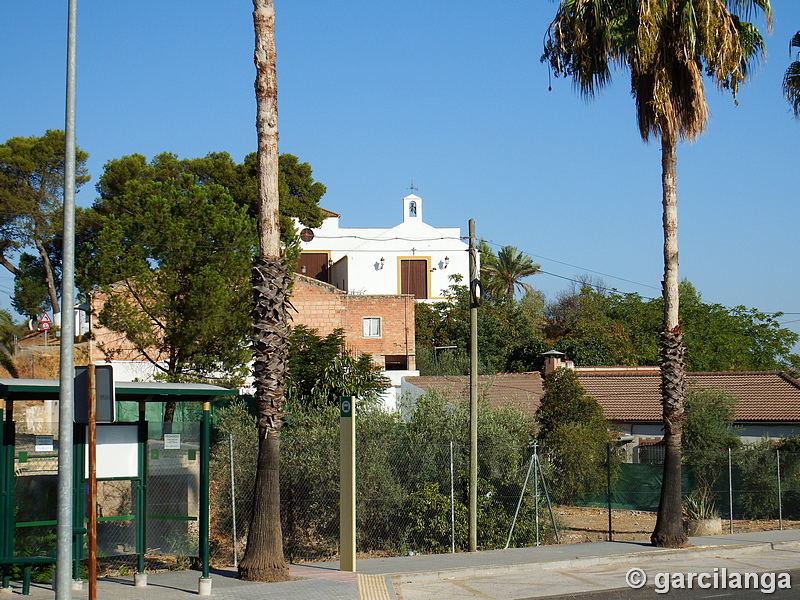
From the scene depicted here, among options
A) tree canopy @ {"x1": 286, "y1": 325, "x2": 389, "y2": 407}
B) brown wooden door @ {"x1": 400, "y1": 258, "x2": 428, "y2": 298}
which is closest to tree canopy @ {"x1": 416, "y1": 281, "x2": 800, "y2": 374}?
brown wooden door @ {"x1": 400, "y1": 258, "x2": 428, "y2": 298}

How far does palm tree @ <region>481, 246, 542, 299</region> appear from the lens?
2825 inches

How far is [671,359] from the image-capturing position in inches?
686

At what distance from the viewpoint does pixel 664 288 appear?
17.6 metres

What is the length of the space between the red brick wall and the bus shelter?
2793 centimetres

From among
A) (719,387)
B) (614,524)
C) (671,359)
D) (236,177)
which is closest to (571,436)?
(614,524)

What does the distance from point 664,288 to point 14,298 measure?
56.0 metres

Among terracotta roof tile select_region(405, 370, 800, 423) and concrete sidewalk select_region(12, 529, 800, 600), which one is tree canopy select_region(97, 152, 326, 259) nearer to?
terracotta roof tile select_region(405, 370, 800, 423)

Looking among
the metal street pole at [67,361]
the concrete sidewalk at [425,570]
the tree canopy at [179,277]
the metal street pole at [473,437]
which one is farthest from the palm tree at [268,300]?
the tree canopy at [179,277]

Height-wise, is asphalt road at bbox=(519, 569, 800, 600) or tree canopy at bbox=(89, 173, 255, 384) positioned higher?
tree canopy at bbox=(89, 173, 255, 384)

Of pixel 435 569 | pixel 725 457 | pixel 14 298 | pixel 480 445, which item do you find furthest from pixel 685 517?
pixel 14 298

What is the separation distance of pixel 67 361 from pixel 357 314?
33.7 m

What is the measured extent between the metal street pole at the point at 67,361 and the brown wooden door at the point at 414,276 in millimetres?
54166

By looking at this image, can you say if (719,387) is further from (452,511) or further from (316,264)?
(316,264)

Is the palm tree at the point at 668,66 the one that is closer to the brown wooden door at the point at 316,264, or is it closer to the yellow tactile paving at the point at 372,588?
the yellow tactile paving at the point at 372,588
